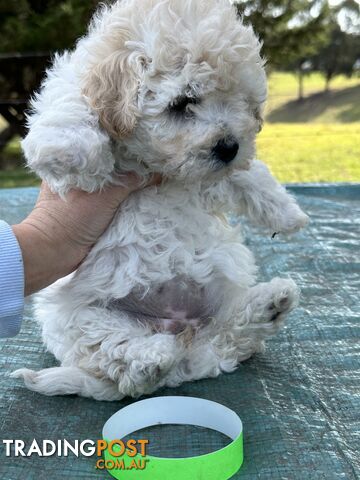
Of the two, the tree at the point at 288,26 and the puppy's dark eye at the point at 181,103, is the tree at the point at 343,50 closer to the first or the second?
the tree at the point at 288,26

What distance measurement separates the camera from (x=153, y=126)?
1.75 metres

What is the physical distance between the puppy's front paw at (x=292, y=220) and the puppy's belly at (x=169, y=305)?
39cm

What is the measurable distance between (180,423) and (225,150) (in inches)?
33.4

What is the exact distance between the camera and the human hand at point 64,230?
6.08ft

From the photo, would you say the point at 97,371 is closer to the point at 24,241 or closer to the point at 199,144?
the point at 24,241

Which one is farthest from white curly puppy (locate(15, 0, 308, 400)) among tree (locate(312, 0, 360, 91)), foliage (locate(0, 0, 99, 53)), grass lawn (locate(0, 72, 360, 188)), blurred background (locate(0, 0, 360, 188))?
tree (locate(312, 0, 360, 91))

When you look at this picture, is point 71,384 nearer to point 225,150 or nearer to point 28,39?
point 225,150

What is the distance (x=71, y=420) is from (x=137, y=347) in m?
0.31

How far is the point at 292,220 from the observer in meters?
2.13

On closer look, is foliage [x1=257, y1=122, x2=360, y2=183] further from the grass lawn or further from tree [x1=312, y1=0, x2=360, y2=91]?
tree [x1=312, y1=0, x2=360, y2=91]

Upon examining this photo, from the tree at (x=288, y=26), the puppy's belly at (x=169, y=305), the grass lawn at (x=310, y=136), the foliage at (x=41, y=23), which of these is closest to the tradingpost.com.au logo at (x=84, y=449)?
the puppy's belly at (x=169, y=305)

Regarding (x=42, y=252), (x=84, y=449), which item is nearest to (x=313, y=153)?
(x=42, y=252)

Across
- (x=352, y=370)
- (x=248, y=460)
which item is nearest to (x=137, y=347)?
(x=248, y=460)

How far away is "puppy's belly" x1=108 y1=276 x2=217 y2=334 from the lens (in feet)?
6.58
